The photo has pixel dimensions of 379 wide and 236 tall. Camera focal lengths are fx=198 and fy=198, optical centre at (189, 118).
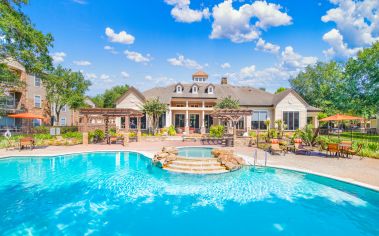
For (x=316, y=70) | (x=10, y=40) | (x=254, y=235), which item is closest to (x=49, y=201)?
(x=254, y=235)

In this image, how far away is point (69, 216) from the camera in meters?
6.76

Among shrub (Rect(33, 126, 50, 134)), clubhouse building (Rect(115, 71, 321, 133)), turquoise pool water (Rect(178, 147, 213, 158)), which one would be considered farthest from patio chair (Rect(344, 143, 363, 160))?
shrub (Rect(33, 126, 50, 134))

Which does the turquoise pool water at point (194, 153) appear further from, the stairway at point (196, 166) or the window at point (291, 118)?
the window at point (291, 118)

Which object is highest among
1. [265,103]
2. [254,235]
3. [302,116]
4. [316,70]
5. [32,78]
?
[316,70]

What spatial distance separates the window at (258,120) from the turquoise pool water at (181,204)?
66.5 feet

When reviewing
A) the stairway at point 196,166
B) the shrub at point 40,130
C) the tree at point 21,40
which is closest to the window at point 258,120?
the stairway at point 196,166

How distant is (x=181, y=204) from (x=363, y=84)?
30371mm

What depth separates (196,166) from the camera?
11602 mm

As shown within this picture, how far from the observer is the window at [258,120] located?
30.8 metres

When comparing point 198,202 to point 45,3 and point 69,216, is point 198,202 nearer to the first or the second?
point 69,216

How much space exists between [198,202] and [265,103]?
26484 millimetres

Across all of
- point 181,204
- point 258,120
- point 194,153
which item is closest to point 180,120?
point 258,120

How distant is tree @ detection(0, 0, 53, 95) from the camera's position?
374 inches

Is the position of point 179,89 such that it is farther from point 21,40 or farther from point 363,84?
point 363,84
